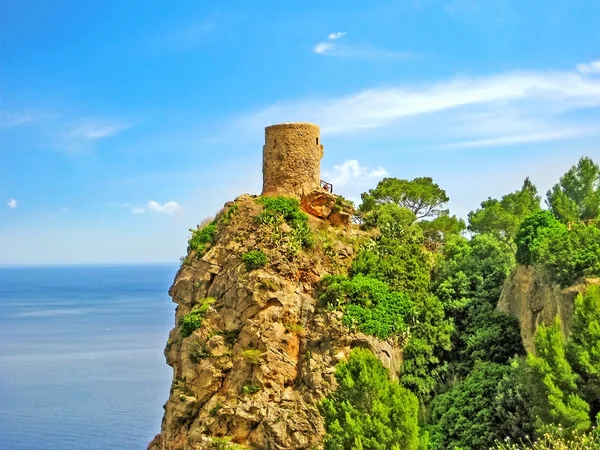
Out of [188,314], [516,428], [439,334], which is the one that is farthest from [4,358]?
[516,428]

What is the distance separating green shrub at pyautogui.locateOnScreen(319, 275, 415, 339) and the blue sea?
1049 inches

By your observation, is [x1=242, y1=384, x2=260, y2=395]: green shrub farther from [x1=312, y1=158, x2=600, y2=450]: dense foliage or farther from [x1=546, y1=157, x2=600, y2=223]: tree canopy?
[x1=546, y1=157, x2=600, y2=223]: tree canopy

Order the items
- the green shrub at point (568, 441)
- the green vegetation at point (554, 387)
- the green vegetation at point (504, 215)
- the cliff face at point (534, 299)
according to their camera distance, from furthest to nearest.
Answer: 1. the green vegetation at point (504, 215)
2. the cliff face at point (534, 299)
3. the green vegetation at point (554, 387)
4. the green shrub at point (568, 441)

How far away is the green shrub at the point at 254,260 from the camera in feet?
96.3

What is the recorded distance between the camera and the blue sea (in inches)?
2000

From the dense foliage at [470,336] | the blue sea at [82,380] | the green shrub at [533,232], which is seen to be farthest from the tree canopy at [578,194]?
the blue sea at [82,380]

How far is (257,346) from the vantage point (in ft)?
92.6

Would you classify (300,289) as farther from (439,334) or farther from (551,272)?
(551,272)

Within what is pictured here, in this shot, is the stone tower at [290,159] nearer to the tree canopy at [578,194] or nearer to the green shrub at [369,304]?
the green shrub at [369,304]

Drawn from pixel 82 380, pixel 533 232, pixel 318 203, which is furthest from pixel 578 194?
pixel 82 380

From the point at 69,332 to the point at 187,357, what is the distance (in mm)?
74445

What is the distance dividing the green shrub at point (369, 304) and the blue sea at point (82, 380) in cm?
2664

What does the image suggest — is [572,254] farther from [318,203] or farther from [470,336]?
[318,203]

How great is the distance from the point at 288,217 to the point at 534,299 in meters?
11.4
